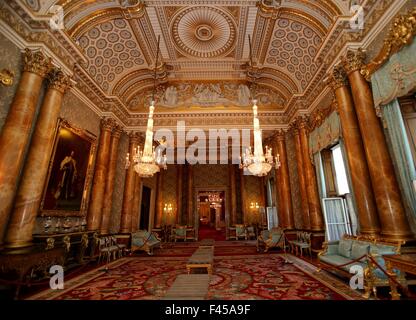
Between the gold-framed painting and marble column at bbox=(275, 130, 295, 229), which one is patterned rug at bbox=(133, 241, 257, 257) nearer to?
marble column at bbox=(275, 130, 295, 229)

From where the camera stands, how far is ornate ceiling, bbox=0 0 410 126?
18.4ft

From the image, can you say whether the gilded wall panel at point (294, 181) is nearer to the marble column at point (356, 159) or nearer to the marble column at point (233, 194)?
the marble column at point (356, 159)

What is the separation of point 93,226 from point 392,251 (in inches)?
324

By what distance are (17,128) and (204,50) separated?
21.8 ft

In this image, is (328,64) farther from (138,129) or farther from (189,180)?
(189,180)

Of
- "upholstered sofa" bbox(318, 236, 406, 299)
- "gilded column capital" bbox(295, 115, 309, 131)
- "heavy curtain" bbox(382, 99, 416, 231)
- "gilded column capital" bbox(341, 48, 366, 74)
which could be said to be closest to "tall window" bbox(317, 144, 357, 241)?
"upholstered sofa" bbox(318, 236, 406, 299)

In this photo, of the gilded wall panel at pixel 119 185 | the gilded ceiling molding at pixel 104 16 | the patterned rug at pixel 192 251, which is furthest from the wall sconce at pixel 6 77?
the patterned rug at pixel 192 251

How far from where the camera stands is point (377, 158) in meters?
4.19

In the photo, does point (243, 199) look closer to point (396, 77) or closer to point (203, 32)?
point (203, 32)

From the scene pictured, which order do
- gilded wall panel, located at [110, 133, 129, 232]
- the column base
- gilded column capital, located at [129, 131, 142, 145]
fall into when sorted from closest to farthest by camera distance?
the column base
gilded wall panel, located at [110, 133, 129, 232]
gilded column capital, located at [129, 131, 142, 145]

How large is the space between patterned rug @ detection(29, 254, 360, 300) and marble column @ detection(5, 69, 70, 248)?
144 centimetres

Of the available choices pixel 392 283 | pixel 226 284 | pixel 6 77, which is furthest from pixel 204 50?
pixel 392 283

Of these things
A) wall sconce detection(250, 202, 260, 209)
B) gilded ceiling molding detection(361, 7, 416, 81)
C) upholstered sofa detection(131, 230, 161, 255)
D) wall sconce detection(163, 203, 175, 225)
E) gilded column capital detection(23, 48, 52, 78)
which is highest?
gilded column capital detection(23, 48, 52, 78)

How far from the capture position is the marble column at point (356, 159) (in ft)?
14.5
